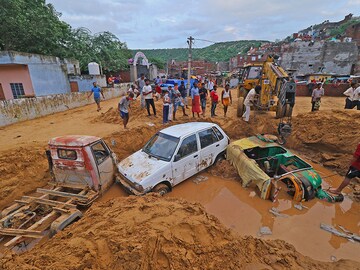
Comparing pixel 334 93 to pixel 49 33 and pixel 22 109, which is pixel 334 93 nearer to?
pixel 22 109

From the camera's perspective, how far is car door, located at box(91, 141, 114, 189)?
4.93 m

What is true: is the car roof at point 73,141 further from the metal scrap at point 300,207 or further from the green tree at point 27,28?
the green tree at point 27,28

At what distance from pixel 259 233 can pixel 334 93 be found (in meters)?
19.8

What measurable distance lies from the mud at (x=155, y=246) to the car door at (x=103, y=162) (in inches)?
52.0

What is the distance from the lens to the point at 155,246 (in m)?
2.75

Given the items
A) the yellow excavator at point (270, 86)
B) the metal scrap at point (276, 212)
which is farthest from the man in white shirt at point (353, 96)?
the metal scrap at point (276, 212)

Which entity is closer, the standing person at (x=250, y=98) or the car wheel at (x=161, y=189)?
the car wheel at (x=161, y=189)

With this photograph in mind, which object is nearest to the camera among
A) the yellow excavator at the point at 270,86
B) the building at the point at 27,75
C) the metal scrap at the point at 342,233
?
the metal scrap at the point at 342,233

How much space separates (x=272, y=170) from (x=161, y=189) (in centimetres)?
343

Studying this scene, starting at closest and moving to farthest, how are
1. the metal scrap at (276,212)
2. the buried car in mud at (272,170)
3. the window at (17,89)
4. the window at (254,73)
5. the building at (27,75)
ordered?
the metal scrap at (276,212), the buried car in mud at (272,170), the window at (254,73), the building at (27,75), the window at (17,89)

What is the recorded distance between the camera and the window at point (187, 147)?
5.51m

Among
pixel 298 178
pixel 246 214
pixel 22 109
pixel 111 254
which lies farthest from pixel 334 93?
pixel 22 109

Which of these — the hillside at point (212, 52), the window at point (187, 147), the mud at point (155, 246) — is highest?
the hillside at point (212, 52)

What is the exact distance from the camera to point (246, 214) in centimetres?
488
